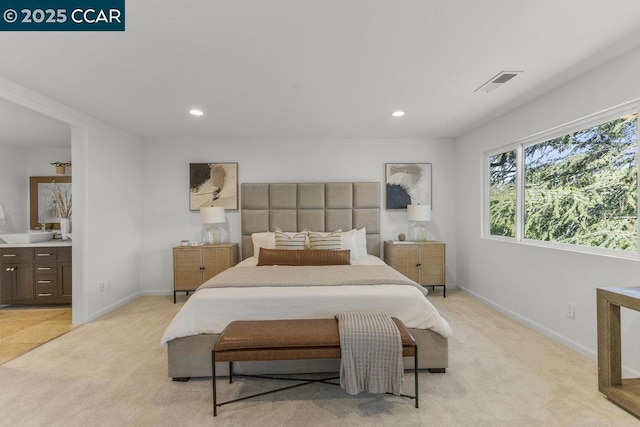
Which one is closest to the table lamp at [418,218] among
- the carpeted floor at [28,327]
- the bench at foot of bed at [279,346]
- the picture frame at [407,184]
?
the picture frame at [407,184]

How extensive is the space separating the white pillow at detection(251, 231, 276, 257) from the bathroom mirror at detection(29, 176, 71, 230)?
3.31m

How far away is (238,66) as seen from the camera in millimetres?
2500

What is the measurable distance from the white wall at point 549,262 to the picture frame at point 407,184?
546mm

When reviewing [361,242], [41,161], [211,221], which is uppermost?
[41,161]

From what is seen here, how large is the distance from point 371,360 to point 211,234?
3.33 m

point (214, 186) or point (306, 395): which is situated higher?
point (214, 186)

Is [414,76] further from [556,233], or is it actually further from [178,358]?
[178,358]

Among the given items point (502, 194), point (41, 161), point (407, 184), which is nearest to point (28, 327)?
point (41, 161)

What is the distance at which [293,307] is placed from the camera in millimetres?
2447

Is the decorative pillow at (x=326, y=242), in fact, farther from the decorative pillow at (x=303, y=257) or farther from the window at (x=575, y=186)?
the window at (x=575, y=186)

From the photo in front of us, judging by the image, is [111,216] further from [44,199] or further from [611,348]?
[611,348]

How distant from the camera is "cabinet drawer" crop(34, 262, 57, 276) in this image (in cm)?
421

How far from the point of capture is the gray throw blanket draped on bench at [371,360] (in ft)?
6.60

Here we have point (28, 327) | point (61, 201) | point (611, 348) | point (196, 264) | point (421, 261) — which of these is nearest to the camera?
point (611, 348)
